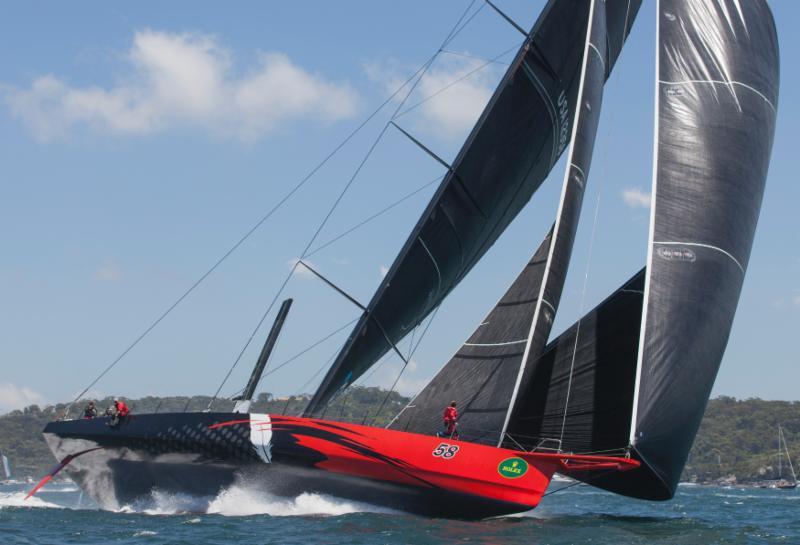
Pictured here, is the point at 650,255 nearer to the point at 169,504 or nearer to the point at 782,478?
the point at 169,504

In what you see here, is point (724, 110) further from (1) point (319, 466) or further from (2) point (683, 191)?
(1) point (319, 466)

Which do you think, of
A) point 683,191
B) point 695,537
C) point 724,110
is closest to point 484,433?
point 695,537

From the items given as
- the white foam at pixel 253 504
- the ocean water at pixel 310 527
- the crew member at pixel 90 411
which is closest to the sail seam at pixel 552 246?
the ocean water at pixel 310 527

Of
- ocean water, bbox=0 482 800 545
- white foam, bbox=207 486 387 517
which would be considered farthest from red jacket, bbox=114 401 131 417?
white foam, bbox=207 486 387 517

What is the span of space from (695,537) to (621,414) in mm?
2505

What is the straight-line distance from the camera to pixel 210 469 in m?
15.8

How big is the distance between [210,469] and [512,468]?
4.74 m

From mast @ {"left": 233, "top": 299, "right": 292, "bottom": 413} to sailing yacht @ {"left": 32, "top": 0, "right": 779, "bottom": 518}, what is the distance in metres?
0.05

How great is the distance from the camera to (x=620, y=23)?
2031cm

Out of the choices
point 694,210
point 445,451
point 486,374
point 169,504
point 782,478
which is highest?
point 694,210

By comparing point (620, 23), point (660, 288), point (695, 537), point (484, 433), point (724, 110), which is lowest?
point (695, 537)

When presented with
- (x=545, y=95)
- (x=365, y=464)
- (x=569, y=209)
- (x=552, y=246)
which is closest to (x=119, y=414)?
(x=365, y=464)

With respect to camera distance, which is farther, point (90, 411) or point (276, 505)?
point (90, 411)

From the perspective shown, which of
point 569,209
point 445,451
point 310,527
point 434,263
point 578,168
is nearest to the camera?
point 310,527
